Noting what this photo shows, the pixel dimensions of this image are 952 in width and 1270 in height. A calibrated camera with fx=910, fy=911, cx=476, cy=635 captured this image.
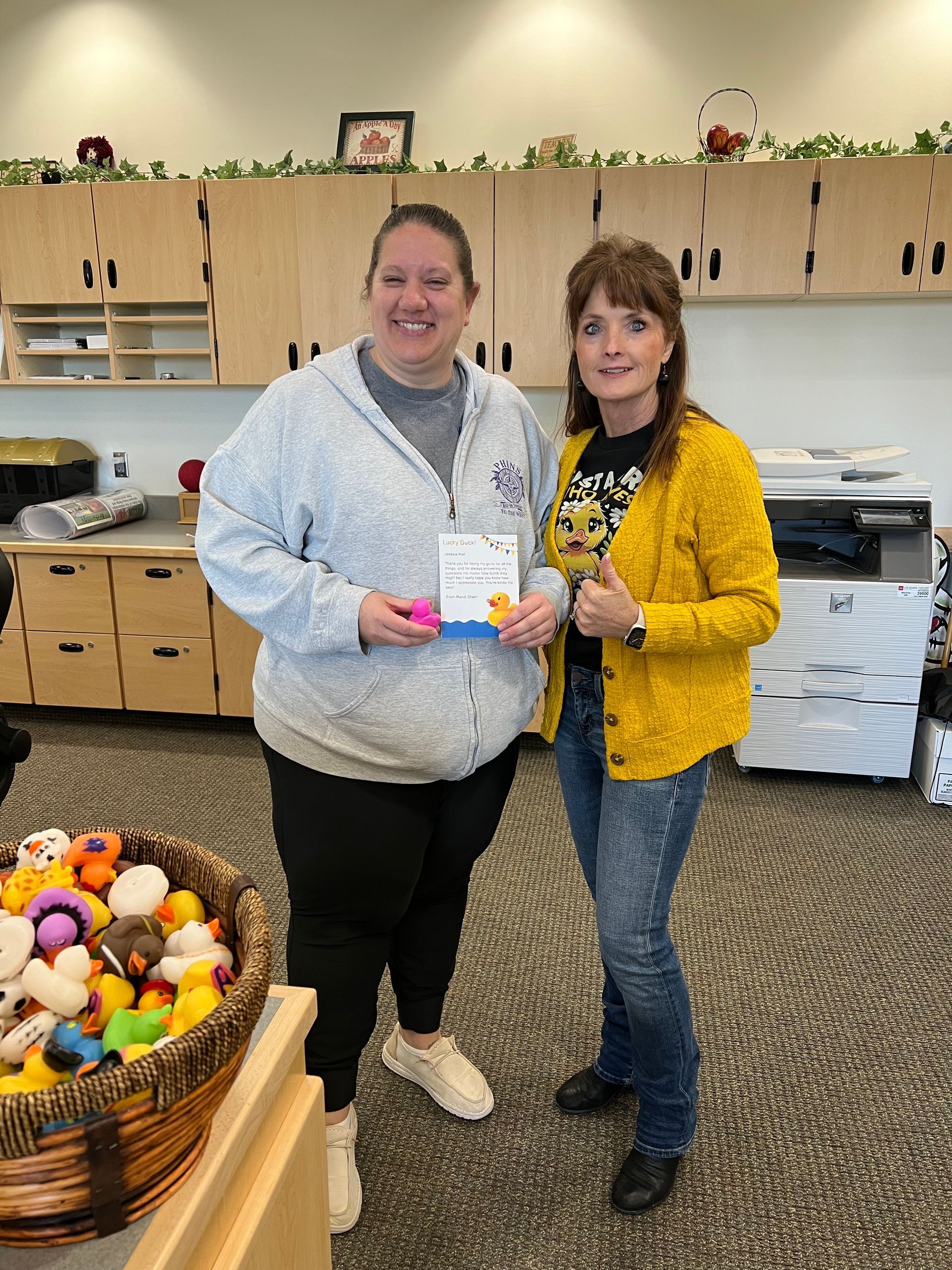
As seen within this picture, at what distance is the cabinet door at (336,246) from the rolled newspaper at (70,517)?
1139 millimetres

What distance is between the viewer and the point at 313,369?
1.45 metres

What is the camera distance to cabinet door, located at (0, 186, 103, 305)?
3.65 meters

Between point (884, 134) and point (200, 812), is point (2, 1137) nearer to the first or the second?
point (200, 812)

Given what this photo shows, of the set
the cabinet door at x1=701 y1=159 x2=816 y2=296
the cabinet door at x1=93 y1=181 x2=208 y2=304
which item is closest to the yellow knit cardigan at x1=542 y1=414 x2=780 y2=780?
the cabinet door at x1=701 y1=159 x2=816 y2=296

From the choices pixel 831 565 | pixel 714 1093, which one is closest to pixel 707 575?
pixel 714 1093

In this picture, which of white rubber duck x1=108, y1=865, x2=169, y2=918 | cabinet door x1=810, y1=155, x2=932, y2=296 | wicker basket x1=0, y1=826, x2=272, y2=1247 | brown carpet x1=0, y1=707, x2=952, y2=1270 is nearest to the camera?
wicker basket x1=0, y1=826, x2=272, y2=1247

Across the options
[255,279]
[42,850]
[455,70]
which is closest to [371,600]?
[42,850]

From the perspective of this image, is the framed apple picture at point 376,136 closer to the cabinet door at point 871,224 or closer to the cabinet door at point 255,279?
the cabinet door at point 255,279

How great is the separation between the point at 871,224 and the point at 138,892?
3383 millimetres

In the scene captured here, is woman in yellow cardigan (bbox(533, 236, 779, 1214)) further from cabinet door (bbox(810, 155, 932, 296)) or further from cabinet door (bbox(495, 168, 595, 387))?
cabinet door (bbox(810, 155, 932, 296))

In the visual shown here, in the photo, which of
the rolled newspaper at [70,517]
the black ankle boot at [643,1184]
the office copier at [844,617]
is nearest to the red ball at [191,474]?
the rolled newspaper at [70,517]

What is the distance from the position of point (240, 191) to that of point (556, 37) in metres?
1.37

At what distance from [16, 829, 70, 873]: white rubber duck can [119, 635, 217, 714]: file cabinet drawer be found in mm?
2837

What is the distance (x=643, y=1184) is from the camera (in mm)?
1603
